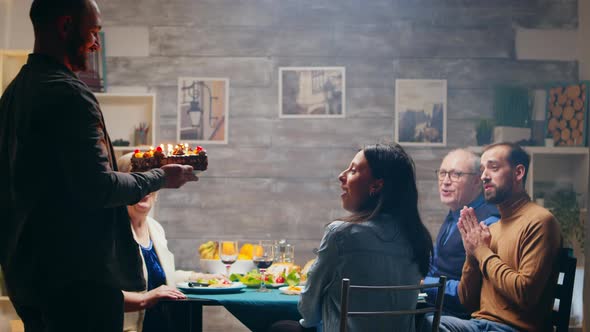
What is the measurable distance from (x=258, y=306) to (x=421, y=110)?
2.38 metres

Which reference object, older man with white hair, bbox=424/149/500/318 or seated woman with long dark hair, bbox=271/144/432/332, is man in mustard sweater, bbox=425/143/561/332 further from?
seated woman with long dark hair, bbox=271/144/432/332

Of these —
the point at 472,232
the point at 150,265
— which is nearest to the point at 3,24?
the point at 150,265

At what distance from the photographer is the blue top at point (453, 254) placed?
414 cm

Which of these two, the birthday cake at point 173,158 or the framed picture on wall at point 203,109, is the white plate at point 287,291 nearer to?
the birthday cake at point 173,158

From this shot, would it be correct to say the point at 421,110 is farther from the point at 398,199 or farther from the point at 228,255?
the point at 398,199

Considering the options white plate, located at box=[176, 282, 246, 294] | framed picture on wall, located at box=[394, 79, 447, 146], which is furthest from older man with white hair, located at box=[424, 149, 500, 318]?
white plate, located at box=[176, 282, 246, 294]

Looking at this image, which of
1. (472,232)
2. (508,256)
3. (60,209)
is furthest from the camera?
(472,232)

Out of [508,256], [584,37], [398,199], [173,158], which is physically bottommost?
[508,256]

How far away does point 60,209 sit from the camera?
167 cm

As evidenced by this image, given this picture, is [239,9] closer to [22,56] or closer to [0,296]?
[22,56]

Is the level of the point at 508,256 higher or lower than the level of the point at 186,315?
higher

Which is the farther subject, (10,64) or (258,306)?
(10,64)

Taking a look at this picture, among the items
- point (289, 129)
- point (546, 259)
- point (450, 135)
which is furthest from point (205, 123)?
point (546, 259)

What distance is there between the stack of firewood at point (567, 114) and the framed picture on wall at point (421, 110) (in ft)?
2.24
